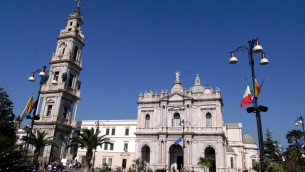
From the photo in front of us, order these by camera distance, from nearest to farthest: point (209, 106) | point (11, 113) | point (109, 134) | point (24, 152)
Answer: point (24, 152) < point (11, 113) < point (209, 106) < point (109, 134)

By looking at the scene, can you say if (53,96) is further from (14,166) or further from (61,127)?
(14,166)

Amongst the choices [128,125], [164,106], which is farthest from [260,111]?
[128,125]

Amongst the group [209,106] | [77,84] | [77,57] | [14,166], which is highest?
[77,57]

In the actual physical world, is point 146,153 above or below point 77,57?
below

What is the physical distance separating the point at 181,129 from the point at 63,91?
22.9m

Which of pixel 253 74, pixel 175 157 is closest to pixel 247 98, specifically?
pixel 253 74

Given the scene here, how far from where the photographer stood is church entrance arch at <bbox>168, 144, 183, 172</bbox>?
4562 centimetres

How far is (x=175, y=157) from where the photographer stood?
46188 mm

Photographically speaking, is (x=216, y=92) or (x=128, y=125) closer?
(x=216, y=92)

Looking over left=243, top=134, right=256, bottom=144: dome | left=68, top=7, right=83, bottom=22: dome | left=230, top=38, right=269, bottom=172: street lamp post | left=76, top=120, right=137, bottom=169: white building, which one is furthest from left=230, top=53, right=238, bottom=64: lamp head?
left=243, top=134, right=256, bottom=144: dome

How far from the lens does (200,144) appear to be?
43.9 metres

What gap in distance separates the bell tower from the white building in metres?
6.33

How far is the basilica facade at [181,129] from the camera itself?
4353 centimetres

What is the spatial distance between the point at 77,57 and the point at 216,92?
2923cm
